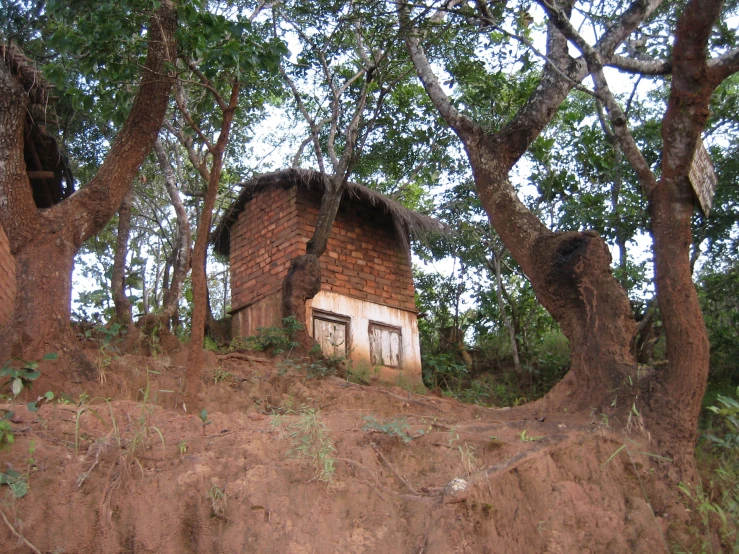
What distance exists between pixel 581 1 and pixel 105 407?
23.4 feet

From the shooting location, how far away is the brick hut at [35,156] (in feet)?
25.0

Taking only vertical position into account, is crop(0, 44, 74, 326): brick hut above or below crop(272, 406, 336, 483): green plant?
above

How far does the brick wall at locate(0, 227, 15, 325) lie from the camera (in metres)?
8.44

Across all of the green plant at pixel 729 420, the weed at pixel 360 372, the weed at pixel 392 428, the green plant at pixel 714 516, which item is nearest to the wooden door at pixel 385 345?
the weed at pixel 360 372

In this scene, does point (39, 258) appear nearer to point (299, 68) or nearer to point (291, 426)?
point (291, 426)

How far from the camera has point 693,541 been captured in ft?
16.2

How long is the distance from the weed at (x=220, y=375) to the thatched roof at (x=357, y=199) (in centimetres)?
415

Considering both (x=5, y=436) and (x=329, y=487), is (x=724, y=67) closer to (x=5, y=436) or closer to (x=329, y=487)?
(x=329, y=487)

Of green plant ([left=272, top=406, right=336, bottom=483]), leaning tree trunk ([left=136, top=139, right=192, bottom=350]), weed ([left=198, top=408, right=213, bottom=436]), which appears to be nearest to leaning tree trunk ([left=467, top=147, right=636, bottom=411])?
green plant ([left=272, top=406, right=336, bottom=483])

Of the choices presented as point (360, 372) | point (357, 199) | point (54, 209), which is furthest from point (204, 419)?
point (357, 199)

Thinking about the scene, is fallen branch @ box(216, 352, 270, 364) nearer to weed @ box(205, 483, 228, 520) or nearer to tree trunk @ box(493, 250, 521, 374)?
weed @ box(205, 483, 228, 520)

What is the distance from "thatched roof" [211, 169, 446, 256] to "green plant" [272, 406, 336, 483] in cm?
622

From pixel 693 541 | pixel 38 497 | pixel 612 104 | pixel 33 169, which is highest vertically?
pixel 33 169

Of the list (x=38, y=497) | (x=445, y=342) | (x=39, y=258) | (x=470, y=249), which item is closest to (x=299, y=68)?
(x=470, y=249)
